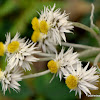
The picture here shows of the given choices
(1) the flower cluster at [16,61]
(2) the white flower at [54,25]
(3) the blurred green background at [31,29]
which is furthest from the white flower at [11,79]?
(3) the blurred green background at [31,29]

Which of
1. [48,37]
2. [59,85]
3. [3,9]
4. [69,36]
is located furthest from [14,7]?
[48,37]

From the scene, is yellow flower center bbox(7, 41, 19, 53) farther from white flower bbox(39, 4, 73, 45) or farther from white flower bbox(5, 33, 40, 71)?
white flower bbox(39, 4, 73, 45)

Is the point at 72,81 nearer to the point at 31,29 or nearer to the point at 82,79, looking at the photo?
the point at 82,79

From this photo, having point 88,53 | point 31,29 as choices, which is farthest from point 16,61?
point 31,29

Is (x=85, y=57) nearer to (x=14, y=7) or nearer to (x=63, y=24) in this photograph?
(x=63, y=24)

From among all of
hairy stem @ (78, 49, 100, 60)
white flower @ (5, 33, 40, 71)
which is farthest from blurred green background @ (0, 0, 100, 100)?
white flower @ (5, 33, 40, 71)
